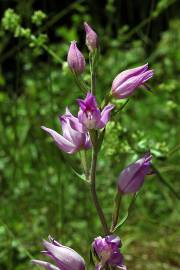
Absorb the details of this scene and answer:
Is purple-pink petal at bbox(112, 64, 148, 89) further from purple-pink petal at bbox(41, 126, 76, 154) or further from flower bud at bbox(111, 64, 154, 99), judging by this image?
purple-pink petal at bbox(41, 126, 76, 154)

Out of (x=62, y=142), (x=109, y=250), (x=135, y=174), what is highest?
(x=62, y=142)

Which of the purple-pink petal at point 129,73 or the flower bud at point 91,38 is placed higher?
the flower bud at point 91,38

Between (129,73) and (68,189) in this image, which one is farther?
(68,189)

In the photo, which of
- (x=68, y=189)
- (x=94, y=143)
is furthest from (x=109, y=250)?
(x=68, y=189)

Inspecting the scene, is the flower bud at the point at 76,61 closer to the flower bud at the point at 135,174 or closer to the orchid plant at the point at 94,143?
the orchid plant at the point at 94,143

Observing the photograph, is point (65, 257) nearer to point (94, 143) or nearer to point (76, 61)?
point (94, 143)

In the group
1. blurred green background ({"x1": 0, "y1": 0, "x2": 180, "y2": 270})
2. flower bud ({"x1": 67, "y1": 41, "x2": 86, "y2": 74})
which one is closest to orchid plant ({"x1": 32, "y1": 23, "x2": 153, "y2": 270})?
flower bud ({"x1": 67, "y1": 41, "x2": 86, "y2": 74})

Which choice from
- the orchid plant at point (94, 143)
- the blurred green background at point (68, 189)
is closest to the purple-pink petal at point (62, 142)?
the orchid plant at point (94, 143)
